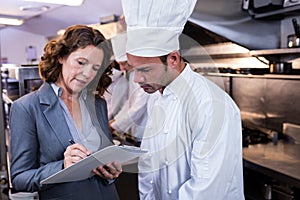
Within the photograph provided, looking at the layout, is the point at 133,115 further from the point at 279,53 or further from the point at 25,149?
the point at 279,53

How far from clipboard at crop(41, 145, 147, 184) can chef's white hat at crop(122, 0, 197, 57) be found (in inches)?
12.3

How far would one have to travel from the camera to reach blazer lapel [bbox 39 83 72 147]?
1039 millimetres

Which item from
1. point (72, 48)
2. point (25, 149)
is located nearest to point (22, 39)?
point (72, 48)

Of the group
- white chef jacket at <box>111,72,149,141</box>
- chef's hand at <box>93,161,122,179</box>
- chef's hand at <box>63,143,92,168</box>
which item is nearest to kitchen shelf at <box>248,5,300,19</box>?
white chef jacket at <box>111,72,149,141</box>

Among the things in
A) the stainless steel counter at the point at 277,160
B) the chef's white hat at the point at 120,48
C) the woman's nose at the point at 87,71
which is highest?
the chef's white hat at the point at 120,48

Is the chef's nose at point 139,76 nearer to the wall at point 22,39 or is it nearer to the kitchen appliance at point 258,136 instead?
the wall at point 22,39

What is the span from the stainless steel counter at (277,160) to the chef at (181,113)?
1.48ft

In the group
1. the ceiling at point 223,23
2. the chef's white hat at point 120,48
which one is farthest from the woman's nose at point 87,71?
the ceiling at point 223,23

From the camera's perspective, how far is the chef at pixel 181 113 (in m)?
1.00

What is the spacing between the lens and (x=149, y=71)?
3.23 ft

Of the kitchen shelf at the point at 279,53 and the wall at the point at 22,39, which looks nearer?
the wall at the point at 22,39

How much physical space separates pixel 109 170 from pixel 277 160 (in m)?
1.07

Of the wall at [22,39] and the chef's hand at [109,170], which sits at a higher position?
the wall at [22,39]

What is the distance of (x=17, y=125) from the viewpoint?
39.4 inches
